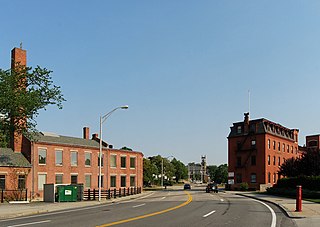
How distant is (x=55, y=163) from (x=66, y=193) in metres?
17.1

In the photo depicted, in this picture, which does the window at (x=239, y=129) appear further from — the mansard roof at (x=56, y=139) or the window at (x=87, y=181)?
the window at (x=87, y=181)

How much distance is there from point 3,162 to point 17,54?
1544 centimetres

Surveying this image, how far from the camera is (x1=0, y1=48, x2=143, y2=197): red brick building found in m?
50.7

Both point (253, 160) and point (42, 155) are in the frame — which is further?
point (253, 160)

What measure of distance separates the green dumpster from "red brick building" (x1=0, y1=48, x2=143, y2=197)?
10.4 metres

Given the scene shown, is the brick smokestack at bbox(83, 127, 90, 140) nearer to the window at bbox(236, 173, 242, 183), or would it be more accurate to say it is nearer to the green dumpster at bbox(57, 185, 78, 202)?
the window at bbox(236, 173, 242, 183)

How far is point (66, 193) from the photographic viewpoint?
41.5 meters

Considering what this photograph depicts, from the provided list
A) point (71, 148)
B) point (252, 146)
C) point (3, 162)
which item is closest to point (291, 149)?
point (252, 146)

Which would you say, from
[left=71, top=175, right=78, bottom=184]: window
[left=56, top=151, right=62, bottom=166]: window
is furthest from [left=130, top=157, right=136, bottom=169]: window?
[left=56, top=151, right=62, bottom=166]: window

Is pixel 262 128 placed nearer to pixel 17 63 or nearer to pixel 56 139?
pixel 56 139

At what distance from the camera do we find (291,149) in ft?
316

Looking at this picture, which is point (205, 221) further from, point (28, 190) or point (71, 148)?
point (71, 148)

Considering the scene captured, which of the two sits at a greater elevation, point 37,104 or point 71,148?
point 37,104

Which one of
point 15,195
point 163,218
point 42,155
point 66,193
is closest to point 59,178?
point 42,155
